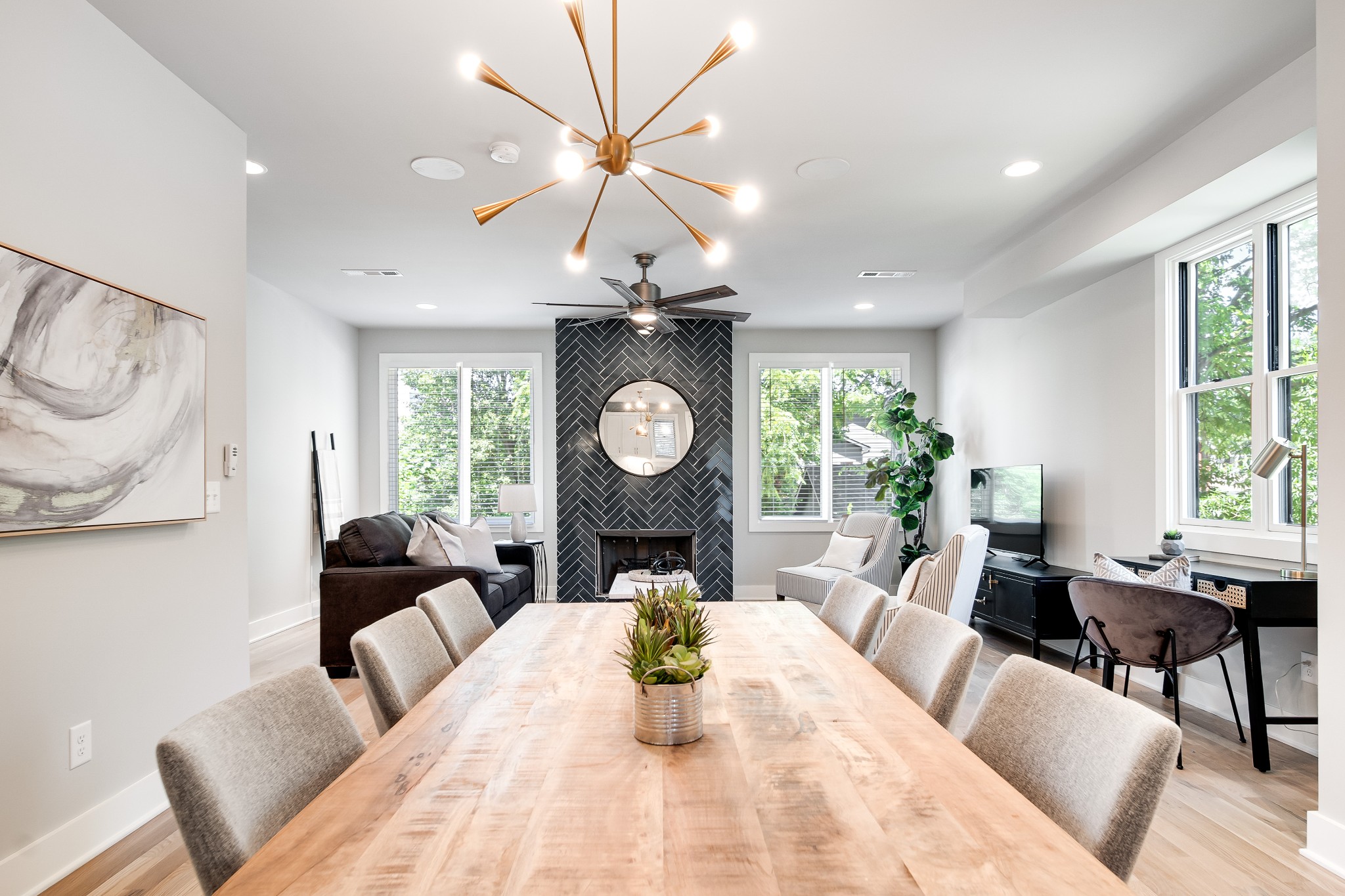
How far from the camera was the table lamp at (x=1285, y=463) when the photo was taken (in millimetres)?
2963

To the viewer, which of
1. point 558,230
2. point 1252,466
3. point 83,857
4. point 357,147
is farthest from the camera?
point 558,230

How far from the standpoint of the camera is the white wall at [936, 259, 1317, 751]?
3.75 m

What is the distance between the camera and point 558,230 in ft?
14.5

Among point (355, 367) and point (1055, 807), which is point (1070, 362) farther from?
point (355, 367)

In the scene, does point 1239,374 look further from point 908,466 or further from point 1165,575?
point 908,466

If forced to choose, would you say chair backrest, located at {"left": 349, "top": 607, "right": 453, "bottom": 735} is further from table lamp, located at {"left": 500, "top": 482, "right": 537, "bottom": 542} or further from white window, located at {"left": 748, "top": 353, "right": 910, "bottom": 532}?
white window, located at {"left": 748, "top": 353, "right": 910, "bottom": 532}

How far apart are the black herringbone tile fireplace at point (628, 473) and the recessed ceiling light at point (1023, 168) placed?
374cm

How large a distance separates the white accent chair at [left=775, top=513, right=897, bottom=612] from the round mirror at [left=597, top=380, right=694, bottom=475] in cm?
153

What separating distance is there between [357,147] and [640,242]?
181 cm

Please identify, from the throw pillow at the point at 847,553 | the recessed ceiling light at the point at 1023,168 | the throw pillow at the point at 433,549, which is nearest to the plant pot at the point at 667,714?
the recessed ceiling light at the point at 1023,168

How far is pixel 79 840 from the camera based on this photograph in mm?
2246

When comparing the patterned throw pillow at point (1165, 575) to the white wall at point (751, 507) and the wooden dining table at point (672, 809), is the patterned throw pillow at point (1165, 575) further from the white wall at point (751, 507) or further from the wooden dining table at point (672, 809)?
the white wall at point (751, 507)

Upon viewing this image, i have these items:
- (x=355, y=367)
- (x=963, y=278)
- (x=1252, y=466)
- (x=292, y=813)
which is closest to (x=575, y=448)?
(x=355, y=367)

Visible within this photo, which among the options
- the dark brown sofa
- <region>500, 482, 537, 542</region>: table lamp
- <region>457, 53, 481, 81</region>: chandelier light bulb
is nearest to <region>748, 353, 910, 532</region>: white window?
<region>500, 482, 537, 542</region>: table lamp
